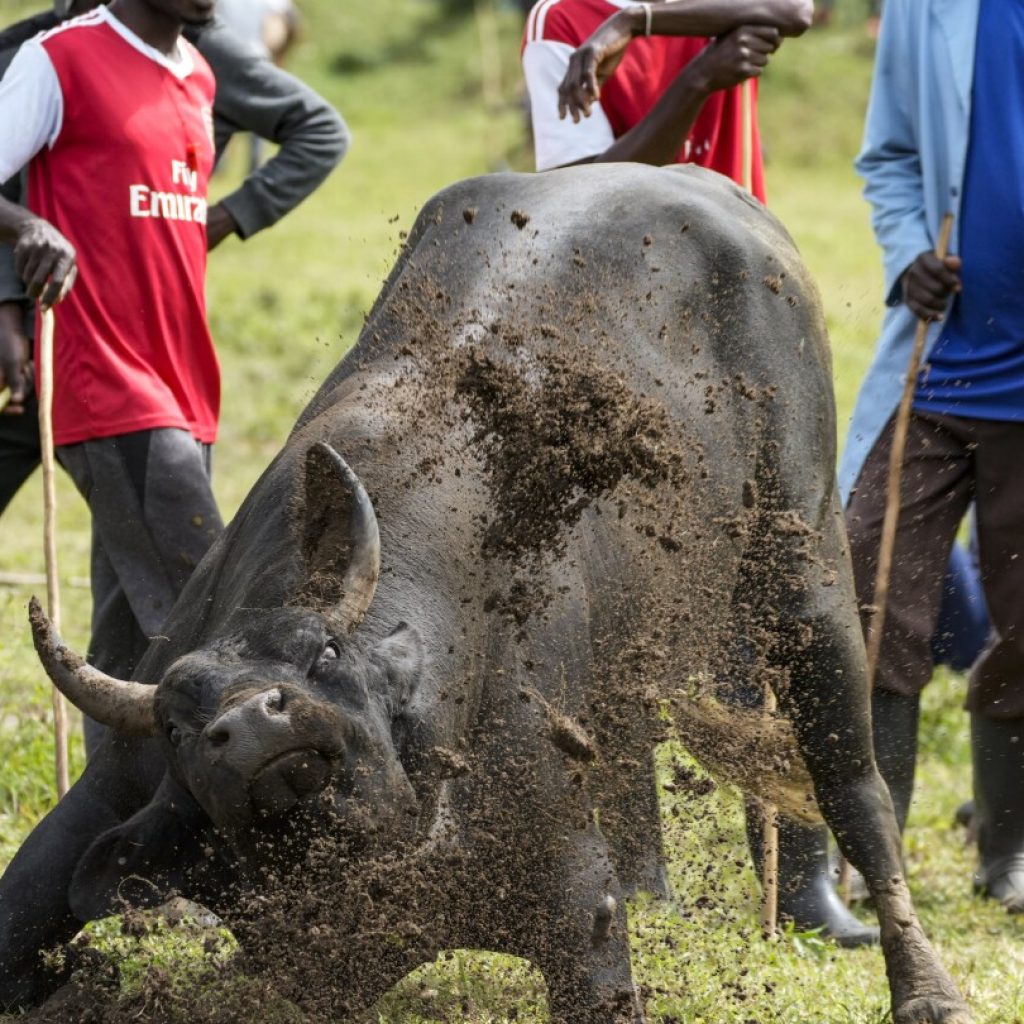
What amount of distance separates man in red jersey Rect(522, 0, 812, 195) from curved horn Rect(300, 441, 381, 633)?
5.63ft

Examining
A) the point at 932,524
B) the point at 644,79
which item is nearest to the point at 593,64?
the point at 644,79

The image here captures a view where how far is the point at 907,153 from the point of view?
567cm

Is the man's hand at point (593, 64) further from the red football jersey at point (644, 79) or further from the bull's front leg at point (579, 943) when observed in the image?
the bull's front leg at point (579, 943)

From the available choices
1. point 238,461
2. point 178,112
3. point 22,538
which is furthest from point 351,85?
point 178,112

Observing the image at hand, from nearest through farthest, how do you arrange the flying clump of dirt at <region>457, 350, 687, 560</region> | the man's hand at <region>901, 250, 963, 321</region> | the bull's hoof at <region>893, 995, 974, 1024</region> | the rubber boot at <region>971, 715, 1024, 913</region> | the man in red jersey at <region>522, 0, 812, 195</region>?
the flying clump of dirt at <region>457, 350, 687, 560</region>, the bull's hoof at <region>893, 995, 974, 1024</region>, the man in red jersey at <region>522, 0, 812, 195</region>, the man's hand at <region>901, 250, 963, 321</region>, the rubber boot at <region>971, 715, 1024, 913</region>

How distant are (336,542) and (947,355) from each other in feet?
7.80

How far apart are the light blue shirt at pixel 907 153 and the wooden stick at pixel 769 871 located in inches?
33.6

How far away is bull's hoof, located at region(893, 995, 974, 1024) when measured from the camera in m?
4.39

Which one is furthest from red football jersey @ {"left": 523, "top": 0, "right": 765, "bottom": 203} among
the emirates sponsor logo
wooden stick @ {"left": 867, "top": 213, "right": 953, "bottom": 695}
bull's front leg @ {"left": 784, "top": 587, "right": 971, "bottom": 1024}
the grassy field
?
bull's front leg @ {"left": 784, "top": 587, "right": 971, "bottom": 1024}

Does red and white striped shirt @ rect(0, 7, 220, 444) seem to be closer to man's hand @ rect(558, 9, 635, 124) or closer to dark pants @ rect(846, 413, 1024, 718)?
man's hand @ rect(558, 9, 635, 124)

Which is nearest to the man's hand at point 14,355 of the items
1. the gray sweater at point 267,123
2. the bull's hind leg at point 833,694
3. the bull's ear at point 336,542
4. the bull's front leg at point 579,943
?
the gray sweater at point 267,123

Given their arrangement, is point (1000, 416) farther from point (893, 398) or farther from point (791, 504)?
point (791, 504)

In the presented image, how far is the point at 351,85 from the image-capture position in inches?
942

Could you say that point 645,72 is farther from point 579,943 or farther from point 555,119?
point 579,943
